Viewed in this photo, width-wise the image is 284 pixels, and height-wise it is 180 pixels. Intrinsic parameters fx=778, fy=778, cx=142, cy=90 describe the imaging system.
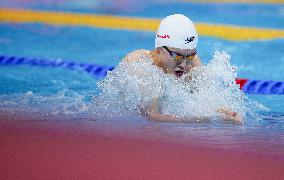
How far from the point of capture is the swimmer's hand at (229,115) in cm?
525

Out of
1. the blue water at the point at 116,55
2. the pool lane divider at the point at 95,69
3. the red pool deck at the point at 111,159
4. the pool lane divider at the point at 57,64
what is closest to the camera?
the red pool deck at the point at 111,159

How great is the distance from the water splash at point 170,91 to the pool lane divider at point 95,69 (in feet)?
4.31

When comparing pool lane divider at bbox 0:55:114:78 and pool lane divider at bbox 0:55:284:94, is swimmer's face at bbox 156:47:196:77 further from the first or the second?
pool lane divider at bbox 0:55:114:78

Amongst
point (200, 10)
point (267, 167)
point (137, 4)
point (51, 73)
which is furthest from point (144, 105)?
point (137, 4)

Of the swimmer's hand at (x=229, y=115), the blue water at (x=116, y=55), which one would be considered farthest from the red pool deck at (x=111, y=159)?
the swimmer's hand at (x=229, y=115)

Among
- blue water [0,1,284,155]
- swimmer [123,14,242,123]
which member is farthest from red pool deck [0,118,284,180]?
swimmer [123,14,242,123]

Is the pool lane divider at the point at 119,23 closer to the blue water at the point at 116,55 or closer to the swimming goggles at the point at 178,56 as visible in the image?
the blue water at the point at 116,55

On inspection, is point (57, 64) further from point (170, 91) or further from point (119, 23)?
point (170, 91)

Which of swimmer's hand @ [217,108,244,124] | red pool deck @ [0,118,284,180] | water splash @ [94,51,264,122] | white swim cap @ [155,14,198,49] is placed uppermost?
white swim cap @ [155,14,198,49]

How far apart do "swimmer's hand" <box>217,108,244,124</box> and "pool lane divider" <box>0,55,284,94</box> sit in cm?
180

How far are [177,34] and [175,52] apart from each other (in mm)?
125

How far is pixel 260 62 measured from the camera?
327 inches

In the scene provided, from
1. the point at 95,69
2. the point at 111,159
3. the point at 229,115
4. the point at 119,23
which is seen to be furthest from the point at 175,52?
the point at 119,23

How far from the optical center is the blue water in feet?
17.1
